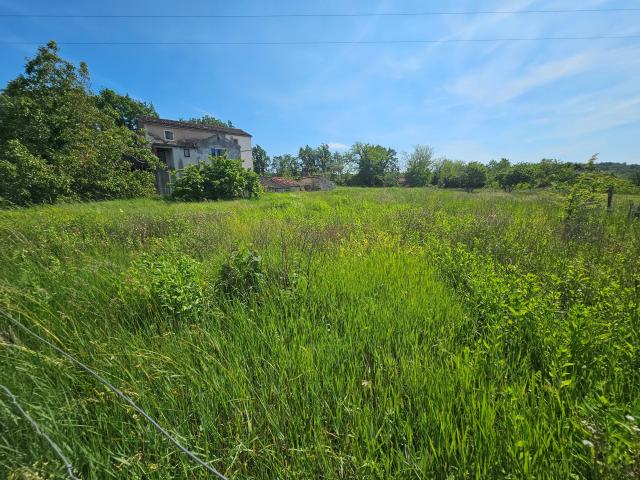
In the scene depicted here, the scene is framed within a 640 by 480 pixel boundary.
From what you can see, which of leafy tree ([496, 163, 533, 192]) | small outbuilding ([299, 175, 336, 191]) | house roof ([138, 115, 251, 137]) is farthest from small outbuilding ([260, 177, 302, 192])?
leafy tree ([496, 163, 533, 192])

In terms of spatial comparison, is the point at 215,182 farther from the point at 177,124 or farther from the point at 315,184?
the point at 315,184

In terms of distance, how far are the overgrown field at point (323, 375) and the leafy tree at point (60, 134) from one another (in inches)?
697

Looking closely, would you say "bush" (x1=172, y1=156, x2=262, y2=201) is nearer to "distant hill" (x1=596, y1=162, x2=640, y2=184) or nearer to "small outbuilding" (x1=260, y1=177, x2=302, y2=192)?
"distant hill" (x1=596, y1=162, x2=640, y2=184)

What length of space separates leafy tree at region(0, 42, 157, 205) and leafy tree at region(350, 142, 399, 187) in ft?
154

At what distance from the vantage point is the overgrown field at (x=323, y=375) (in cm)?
129

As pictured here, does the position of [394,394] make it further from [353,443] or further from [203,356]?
[203,356]

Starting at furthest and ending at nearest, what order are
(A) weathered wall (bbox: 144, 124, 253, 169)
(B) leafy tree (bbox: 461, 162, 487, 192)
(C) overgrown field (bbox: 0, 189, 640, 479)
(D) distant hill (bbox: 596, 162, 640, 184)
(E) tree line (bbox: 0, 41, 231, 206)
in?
(B) leafy tree (bbox: 461, 162, 487, 192) → (A) weathered wall (bbox: 144, 124, 253, 169) → (E) tree line (bbox: 0, 41, 231, 206) → (D) distant hill (bbox: 596, 162, 640, 184) → (C) overgrown field (bbox: 0, 189, 640, 479)

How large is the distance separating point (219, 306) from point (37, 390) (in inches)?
51.9

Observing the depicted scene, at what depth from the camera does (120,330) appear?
7.68ft

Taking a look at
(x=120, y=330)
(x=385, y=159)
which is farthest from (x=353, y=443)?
(x=385, y=159)

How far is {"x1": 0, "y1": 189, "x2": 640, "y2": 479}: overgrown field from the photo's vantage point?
1287mm

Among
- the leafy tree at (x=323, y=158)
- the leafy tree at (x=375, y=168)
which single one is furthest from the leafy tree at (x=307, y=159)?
the leafy tree at (x=375, y=168)

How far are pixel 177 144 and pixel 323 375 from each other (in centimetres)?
3515

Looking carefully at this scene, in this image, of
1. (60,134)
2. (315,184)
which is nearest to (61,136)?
(60,134)
